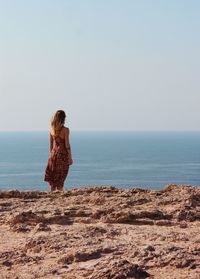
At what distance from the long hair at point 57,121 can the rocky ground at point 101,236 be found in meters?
2.50

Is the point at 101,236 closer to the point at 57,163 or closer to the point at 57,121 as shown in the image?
the point at 57,121

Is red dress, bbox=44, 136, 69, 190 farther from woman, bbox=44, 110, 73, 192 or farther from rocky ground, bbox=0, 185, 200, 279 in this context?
rocky ground, bbox=0, 185, 200, 279

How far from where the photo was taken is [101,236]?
6.49 m

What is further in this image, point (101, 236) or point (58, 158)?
point (58, 158)

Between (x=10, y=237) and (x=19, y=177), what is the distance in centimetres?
10667

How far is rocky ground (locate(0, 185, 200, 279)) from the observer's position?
17.3 ft

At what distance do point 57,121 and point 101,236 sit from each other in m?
5.62

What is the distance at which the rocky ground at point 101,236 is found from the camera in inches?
208

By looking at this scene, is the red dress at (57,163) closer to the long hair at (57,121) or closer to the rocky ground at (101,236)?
the long hair at (57,121)

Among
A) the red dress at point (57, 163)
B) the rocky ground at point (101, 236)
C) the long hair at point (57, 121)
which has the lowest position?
the rocky ground at point (101, 236)

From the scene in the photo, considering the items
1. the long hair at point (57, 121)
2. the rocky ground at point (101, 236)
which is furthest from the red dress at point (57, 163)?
the rocky ground at point (101, 236)

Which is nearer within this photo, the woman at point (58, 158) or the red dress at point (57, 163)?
the woman at point (58, 158)

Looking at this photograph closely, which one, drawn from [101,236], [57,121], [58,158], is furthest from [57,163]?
[101,236]

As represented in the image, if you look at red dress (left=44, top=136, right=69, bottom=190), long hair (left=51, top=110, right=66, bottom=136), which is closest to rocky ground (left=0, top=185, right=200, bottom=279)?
long hair (left=51, top=110, right=66, bottom=136)
